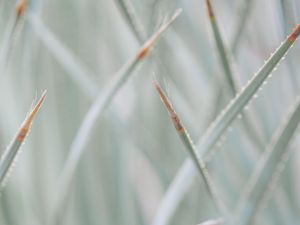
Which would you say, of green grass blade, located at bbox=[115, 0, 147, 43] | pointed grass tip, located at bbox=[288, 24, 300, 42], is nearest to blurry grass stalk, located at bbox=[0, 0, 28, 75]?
green grass blade, located at bbox=[115, 0, 147, 43]

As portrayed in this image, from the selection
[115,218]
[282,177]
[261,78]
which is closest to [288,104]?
[282,177]

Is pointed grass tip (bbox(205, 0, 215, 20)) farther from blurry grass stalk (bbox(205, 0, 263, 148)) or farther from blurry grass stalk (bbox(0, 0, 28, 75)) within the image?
blurry grass stalk (bbox(0, 0, 28, 75))

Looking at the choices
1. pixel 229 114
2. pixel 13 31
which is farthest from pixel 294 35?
pixel 13 31

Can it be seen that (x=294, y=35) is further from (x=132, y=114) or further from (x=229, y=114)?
(x=132, y=114)

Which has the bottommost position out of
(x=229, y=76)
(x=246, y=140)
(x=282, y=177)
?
(x=282, y=177)

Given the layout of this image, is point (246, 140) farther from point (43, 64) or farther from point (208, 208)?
point (43, 64)
